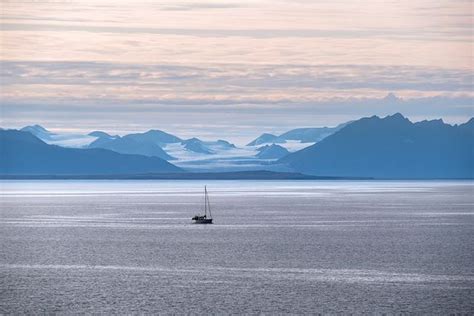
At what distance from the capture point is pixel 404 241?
126 meters

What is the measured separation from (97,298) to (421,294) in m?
24.1

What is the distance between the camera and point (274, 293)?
7756 centimetres

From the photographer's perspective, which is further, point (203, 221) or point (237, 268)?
point (203, 221)

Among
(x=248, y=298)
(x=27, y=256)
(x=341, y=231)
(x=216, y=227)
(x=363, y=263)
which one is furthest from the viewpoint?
(x=216, y=227)

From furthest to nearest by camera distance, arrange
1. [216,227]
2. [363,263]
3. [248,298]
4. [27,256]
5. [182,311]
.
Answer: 1. [216,227]
2. [27,256]
3. [363,263]
4. [248,298]
5. [182,311]

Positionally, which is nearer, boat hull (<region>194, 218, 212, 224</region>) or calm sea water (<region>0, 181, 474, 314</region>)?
calm sea water (<region>0, 181, 474, 314</region>)

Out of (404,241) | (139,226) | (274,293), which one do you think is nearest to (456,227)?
(404,241)

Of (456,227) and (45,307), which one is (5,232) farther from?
(45,307)

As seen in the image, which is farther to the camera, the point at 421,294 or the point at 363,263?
the point at 363,263

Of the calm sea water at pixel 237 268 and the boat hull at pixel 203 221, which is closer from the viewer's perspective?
the calm sea water at pixel 237 268

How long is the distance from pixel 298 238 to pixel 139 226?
3357 centimetres

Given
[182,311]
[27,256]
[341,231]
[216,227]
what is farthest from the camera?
[216,227]

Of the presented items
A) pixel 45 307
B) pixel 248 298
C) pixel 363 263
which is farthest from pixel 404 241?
pixel 45 307

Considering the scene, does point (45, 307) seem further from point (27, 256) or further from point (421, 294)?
point (27, 256)
